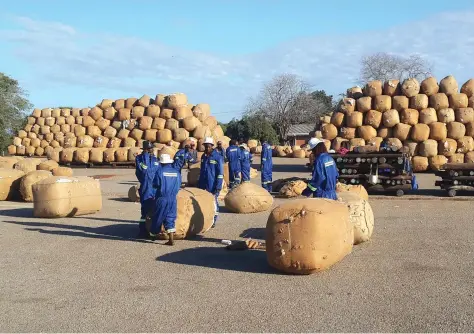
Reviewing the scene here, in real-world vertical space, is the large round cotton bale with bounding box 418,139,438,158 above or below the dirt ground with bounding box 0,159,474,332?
above

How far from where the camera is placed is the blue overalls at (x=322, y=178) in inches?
311

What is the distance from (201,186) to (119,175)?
14.3m

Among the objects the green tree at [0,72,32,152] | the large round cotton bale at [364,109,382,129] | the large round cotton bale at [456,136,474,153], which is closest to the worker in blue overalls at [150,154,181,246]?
the large round cotton bale at [364,109,382,129]

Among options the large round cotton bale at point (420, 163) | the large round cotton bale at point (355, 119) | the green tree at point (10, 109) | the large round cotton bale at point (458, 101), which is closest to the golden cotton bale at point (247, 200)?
the large round cotton bale at point (355, 119)

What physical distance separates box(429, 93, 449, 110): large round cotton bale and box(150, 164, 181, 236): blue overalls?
50.3 feet

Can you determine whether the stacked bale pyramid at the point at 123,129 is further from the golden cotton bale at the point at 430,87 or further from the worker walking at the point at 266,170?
the golden cotton bale at the point at 430,87

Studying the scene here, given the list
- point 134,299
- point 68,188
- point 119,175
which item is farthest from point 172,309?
point 119,175

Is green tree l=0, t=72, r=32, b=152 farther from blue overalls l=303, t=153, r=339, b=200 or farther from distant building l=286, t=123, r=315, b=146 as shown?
blue overalls l=303, t=153, r=339, b=200

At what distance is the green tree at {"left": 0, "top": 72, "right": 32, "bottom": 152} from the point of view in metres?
43.8

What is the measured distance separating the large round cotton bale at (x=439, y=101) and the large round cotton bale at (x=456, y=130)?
767mm

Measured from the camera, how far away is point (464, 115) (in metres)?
20.8

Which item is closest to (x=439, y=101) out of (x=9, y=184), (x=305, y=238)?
(x=9, y=184)

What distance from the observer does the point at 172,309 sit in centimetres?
548

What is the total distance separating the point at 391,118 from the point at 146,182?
14.1m
